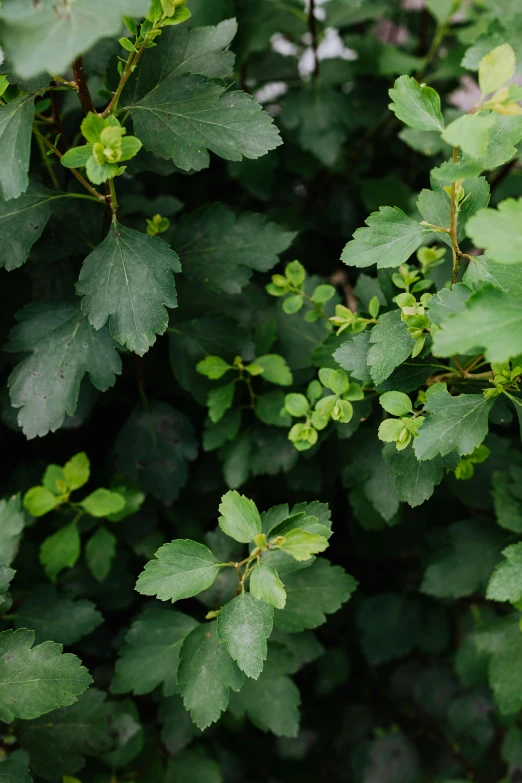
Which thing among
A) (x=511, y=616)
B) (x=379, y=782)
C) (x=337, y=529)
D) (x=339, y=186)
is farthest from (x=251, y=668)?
(x=339, y=186)

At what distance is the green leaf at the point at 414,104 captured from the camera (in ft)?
2.46

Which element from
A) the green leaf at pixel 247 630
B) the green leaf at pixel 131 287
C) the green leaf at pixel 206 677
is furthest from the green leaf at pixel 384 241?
the green leaf at pixel 206 677

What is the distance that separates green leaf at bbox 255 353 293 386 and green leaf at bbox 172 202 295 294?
132 millimetres

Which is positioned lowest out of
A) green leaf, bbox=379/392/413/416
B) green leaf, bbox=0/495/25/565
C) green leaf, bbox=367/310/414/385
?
green leaf, bbox=0/495/25/565

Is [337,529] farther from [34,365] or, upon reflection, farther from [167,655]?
[34,365]

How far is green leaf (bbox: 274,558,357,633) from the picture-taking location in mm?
1020

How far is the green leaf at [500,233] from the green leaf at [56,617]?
882 millimetres

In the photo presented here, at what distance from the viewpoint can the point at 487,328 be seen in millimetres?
647

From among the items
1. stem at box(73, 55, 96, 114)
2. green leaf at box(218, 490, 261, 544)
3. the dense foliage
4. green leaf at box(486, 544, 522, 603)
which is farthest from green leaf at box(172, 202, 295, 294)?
green leaf at box(486, 544, 522, 603)

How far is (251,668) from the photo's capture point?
78 centimetres

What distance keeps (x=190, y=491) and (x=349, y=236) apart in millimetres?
752

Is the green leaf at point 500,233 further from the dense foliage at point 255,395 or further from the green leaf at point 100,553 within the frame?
the green leaf at point 100,553

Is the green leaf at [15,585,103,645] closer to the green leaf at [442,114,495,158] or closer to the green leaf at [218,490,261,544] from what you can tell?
the green leaf at [218,490,261,544]

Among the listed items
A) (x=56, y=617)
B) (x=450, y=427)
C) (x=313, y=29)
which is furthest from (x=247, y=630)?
(x=313, y=29)
